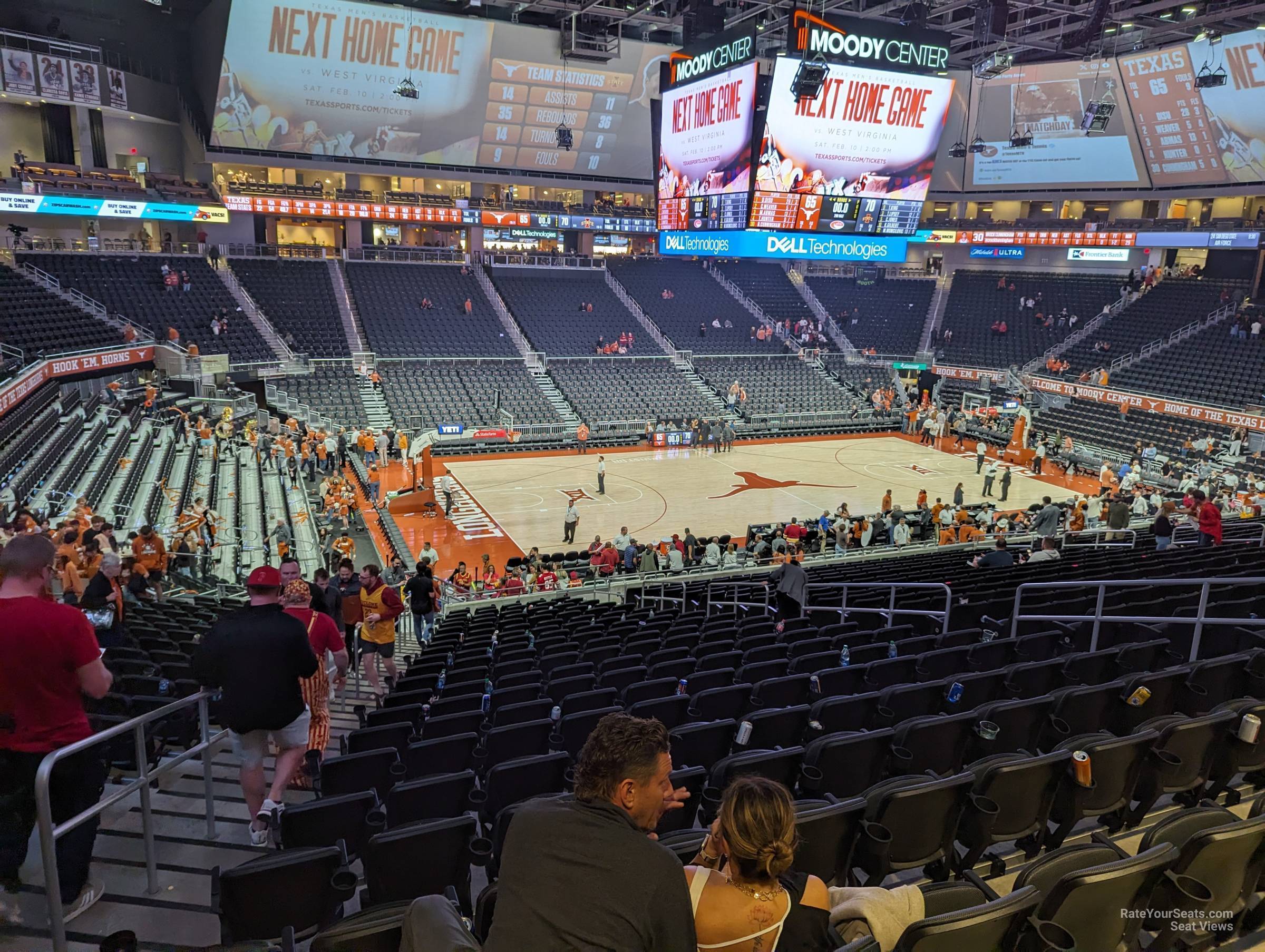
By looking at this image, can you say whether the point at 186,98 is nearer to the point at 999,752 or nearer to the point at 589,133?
the point at 589,133

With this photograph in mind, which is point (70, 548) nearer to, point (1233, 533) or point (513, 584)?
point (513, 584)

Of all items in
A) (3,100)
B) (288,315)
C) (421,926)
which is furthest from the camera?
(288,315)

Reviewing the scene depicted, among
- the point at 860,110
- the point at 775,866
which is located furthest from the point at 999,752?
the point at 860,110

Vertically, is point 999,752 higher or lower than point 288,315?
lower

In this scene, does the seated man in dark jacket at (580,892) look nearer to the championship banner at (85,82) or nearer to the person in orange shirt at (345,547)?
the person in orange shirt at (345,547)

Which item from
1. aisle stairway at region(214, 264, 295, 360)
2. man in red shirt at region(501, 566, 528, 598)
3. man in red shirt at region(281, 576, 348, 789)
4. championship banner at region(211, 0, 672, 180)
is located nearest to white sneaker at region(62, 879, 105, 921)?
man in red shirt at region(281, 576, 348, 789)

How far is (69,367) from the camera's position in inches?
899

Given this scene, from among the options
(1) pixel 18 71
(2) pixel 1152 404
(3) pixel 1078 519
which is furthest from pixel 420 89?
(2) pixel 1152 404

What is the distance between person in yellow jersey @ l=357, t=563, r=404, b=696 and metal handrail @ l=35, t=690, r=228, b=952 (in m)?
3.69

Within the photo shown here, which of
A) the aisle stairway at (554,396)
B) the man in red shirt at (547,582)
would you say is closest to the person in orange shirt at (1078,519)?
the man in red shirt at (547,582)

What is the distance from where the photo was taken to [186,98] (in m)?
38.9

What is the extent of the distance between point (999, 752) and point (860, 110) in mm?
21407

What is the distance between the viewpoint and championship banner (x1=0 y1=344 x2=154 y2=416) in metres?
18.4

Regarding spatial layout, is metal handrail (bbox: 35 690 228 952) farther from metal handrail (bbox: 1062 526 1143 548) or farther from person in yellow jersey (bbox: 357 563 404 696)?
metal handrail (bbox: 1062 526 1143 548)
